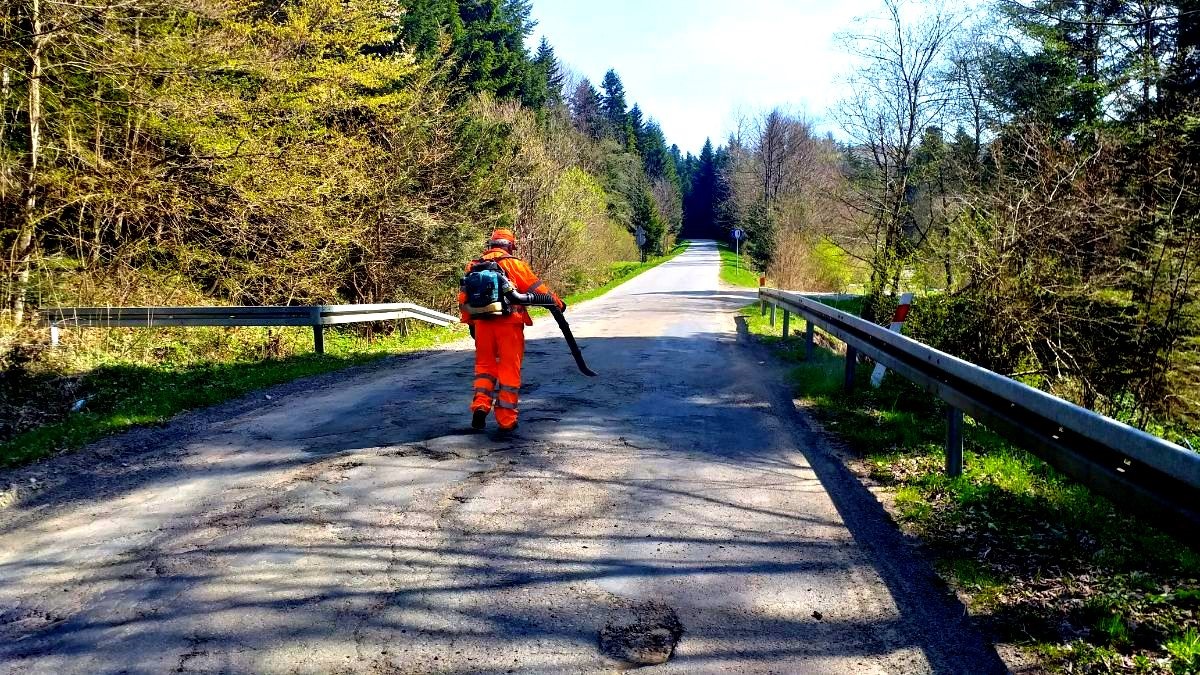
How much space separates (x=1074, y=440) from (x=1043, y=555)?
0.63 meters

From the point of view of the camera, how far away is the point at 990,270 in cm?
821

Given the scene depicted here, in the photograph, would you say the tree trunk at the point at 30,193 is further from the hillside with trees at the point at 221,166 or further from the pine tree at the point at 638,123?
the pine tree at the point at 638,123

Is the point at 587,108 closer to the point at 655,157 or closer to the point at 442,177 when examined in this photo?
the point at 655,157

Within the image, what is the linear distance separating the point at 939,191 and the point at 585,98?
58091 mm

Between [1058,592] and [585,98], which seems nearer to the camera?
[1058,592]

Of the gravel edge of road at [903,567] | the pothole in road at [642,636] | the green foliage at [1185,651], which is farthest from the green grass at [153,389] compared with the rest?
the green foliage at [1185,651]

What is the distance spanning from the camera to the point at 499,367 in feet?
20.9

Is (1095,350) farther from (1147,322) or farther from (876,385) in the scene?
(876,385)

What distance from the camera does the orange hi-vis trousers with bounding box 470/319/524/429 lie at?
634 cm

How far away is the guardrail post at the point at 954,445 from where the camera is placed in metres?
5.19

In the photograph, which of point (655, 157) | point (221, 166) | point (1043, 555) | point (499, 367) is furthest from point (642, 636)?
point (655, 157)

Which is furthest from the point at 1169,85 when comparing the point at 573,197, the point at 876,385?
the point at 573,197

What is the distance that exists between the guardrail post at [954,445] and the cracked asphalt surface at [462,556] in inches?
26.8

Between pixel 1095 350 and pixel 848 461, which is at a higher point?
pixel 1095 350
